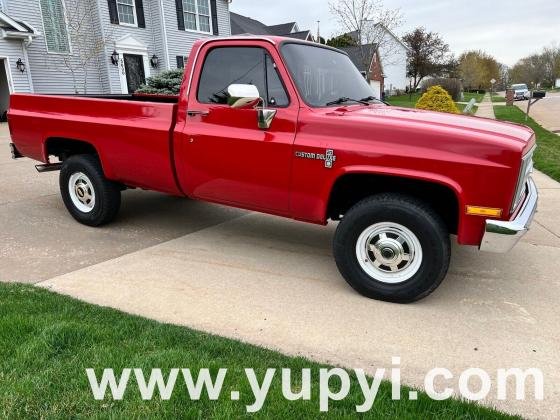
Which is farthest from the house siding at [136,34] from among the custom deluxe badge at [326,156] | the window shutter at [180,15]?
the custom deluxe badge at [326,156]

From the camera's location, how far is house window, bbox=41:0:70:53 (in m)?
18.4

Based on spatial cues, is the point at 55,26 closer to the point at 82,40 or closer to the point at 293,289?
the point at 82,40

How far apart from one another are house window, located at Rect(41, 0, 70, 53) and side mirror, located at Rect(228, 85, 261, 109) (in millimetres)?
18063

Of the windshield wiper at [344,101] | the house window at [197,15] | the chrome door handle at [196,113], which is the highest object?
the house window at [197,15]

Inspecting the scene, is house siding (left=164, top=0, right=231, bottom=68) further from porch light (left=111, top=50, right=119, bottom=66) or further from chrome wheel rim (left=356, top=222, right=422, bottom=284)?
chrome wheel rim (left=356, top=222, right=422, bottom=284)

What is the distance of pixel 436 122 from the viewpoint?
3.58 m

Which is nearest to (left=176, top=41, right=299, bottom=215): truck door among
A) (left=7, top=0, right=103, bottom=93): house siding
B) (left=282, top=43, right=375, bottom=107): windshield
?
(left=282, top=43, right=375, bottom=107): windshield

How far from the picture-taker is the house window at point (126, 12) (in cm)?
2023

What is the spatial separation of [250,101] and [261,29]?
115 feet

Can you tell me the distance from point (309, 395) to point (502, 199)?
1.83 meters

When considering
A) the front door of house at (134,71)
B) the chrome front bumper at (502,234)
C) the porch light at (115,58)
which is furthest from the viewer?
the front door of house at (134,71)

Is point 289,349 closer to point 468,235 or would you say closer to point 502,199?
point 468,235

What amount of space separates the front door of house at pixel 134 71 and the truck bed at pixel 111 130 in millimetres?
16587

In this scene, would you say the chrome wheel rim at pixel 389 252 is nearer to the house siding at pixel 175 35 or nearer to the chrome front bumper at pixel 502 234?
the chrome front bumper at pixel 502 234
